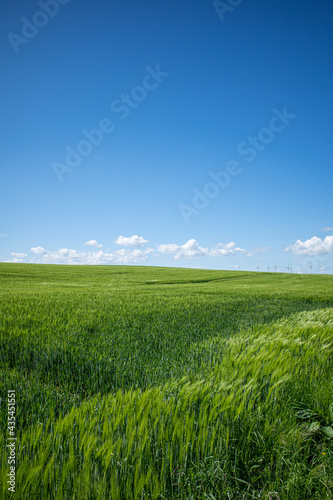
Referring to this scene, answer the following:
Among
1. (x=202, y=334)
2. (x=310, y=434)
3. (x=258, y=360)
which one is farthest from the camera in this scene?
(x=202, y=334)

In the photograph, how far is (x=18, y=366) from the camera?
17.6ft

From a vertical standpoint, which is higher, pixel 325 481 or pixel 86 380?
pixel 325 481

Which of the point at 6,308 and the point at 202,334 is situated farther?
the point at 6,308

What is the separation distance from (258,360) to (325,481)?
252cm

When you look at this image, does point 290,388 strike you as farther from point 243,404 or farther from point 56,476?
point 56,476

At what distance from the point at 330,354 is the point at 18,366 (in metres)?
6.37

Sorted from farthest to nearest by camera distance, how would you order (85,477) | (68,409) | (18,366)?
(18,366) → (68,409) → (85,477)

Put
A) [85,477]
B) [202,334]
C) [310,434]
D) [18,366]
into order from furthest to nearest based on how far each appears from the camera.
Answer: [202,334], [18,366], [310,434], [85,477]

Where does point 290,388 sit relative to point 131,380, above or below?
above

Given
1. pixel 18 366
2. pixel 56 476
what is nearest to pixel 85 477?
pixel 56 476

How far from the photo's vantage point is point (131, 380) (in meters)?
4.75

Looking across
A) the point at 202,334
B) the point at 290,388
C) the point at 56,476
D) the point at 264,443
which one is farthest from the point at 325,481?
the point at 202,334

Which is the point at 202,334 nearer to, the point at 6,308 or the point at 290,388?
the point at 290,388

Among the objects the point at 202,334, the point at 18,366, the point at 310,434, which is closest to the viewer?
the point at 310,434
